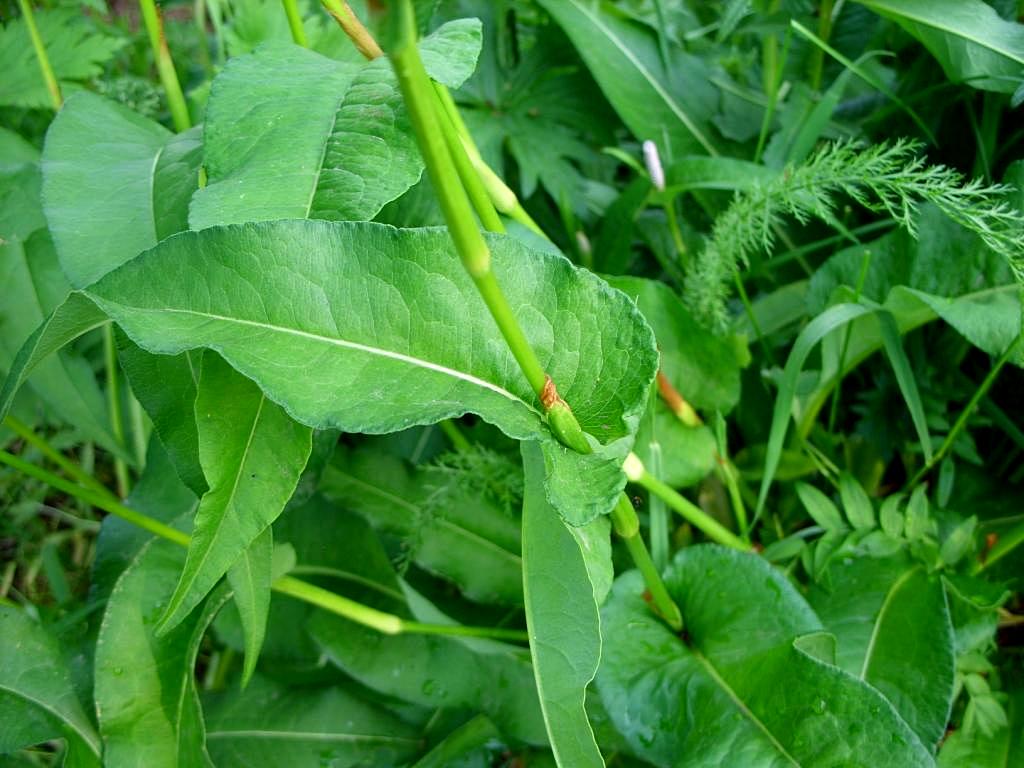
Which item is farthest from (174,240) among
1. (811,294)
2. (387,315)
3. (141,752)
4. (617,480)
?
(811,294)

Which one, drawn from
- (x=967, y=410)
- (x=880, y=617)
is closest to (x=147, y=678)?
(x=880, y=617)

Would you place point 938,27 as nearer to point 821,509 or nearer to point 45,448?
point 821,509

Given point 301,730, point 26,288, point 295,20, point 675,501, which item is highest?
point 295,20

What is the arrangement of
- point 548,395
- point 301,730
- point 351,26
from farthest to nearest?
point 301,730, point 351,26, point 548,395

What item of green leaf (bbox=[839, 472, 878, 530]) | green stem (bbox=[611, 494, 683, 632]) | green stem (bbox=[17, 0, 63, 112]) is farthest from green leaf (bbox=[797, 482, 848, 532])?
green stem (bbox=[17, 0, 63, 112])

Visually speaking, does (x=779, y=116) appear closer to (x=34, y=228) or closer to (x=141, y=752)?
(x=34, y=228)

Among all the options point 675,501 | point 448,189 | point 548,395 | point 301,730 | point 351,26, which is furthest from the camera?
point 301,730

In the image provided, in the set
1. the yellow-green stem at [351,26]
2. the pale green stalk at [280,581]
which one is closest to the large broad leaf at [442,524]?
the pale green stalk at [280,581]

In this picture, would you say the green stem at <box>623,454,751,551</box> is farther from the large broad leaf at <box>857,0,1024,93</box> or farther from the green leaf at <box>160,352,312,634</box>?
the large broad leaf at <box>857,0,1024,93</box>
